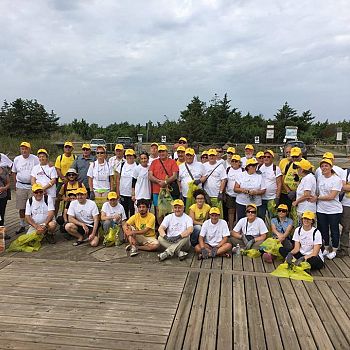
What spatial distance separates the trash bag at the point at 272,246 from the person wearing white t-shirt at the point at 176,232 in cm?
109

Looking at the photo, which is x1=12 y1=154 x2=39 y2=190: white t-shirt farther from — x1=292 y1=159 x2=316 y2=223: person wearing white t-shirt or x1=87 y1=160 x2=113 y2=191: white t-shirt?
x1=292 y1=159 x2=316 y2=223: person wearing white t-shirt

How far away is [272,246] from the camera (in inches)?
198

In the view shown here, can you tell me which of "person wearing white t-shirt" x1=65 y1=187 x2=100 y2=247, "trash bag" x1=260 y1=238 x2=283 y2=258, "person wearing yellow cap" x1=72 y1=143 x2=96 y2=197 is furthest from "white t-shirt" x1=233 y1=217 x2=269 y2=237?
"person wearing yellow cap" x1=72 y1=143 x2=96 y2=197

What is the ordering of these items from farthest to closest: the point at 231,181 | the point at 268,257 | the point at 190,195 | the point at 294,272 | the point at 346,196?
1. the point at 231,181
2. the point at 190,195
3. the point at 346,196
4. the point at 268,257
5. the point at 294,272

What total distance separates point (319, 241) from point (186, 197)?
86.7 inches

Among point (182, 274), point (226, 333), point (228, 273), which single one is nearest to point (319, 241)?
point (228, 273)

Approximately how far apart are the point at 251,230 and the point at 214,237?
61 cm

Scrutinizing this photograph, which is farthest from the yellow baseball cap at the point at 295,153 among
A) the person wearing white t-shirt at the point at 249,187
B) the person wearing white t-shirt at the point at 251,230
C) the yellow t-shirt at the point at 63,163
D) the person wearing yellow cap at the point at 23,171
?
the person wearing yellow cap at the point at 23,171

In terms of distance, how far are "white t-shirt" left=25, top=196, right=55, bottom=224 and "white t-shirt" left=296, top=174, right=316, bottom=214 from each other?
3.90 metres

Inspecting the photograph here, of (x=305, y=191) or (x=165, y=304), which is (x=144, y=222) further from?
(x=305, y=191)

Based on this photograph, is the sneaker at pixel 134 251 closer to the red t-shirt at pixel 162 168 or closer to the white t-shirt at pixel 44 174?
the red t-shirt at pixel 162 168

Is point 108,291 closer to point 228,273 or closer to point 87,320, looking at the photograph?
point 87,320

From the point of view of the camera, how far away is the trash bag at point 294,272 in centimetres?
437

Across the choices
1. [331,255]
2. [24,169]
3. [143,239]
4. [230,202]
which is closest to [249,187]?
[230,202]
